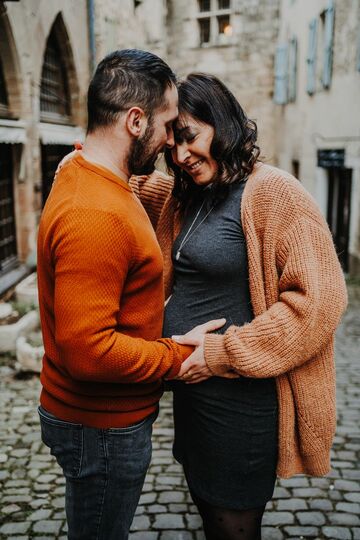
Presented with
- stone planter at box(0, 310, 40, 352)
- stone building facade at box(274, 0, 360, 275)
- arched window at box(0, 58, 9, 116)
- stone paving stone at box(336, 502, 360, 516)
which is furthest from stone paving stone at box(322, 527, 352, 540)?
stone building facade at box(274, 0, 360, 275)

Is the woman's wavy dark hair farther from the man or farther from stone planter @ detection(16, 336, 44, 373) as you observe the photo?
stone planter @ detection(16, 336, 44, 373)

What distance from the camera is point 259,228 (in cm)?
176

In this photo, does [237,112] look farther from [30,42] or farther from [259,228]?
[30,42]

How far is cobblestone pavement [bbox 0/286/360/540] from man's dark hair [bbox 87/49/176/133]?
2.31 metres

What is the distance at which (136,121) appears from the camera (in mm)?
1555

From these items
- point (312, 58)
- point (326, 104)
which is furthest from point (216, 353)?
point (312, 58)

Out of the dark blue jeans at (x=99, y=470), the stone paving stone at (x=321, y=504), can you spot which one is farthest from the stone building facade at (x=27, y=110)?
the dark blue jeans at (x=99, y=470)

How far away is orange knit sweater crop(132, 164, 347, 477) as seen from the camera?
5.50 ft

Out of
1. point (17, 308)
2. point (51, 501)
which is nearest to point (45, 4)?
point (17, 308)

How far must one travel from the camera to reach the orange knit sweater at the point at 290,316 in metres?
1.68

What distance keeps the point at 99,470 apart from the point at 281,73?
15.7 metres

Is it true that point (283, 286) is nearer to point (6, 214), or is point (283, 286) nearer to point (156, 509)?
point (156, 509)

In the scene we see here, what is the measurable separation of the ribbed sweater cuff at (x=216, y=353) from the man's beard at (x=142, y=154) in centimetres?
59

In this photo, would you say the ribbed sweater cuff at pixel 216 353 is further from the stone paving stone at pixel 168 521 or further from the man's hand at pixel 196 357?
the stone paving stone at pixel 168 521
